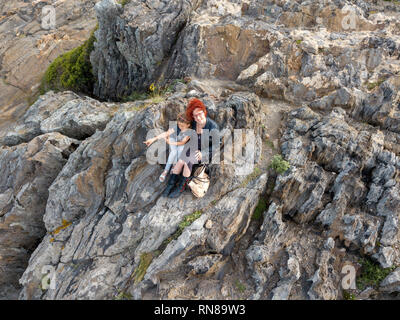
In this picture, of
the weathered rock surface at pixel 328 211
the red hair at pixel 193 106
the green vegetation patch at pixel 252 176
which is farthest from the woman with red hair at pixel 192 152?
the weathered rock surface at pixel 328 211

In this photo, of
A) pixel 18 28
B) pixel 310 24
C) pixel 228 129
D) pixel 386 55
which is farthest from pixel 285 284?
pixel 18 28

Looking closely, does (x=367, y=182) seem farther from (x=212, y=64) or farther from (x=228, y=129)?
(x=212, y=64)

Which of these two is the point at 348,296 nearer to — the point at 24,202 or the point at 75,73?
the point at 24,202

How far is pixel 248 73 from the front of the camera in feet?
51.0

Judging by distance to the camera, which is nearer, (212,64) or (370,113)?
(370,113)

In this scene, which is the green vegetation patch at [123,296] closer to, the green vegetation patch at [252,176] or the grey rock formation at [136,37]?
the green vegetation patch at [252,176]

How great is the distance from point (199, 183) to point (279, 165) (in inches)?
137

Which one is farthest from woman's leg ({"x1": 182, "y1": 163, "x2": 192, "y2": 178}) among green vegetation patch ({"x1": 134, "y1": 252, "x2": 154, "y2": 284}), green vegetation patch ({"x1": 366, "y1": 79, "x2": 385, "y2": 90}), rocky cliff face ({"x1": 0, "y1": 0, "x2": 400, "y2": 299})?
green vegetation patch ({"x1": 366, "y1": 79, "x2": 385, "y2": 90})

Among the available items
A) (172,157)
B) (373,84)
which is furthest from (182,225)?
(373,84)

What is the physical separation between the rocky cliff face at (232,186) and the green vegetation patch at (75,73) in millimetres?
9010

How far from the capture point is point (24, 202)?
42.5ft

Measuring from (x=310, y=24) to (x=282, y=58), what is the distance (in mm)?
5148

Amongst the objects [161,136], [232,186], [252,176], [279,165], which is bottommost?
[232,186]

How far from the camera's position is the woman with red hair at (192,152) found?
367 inches
